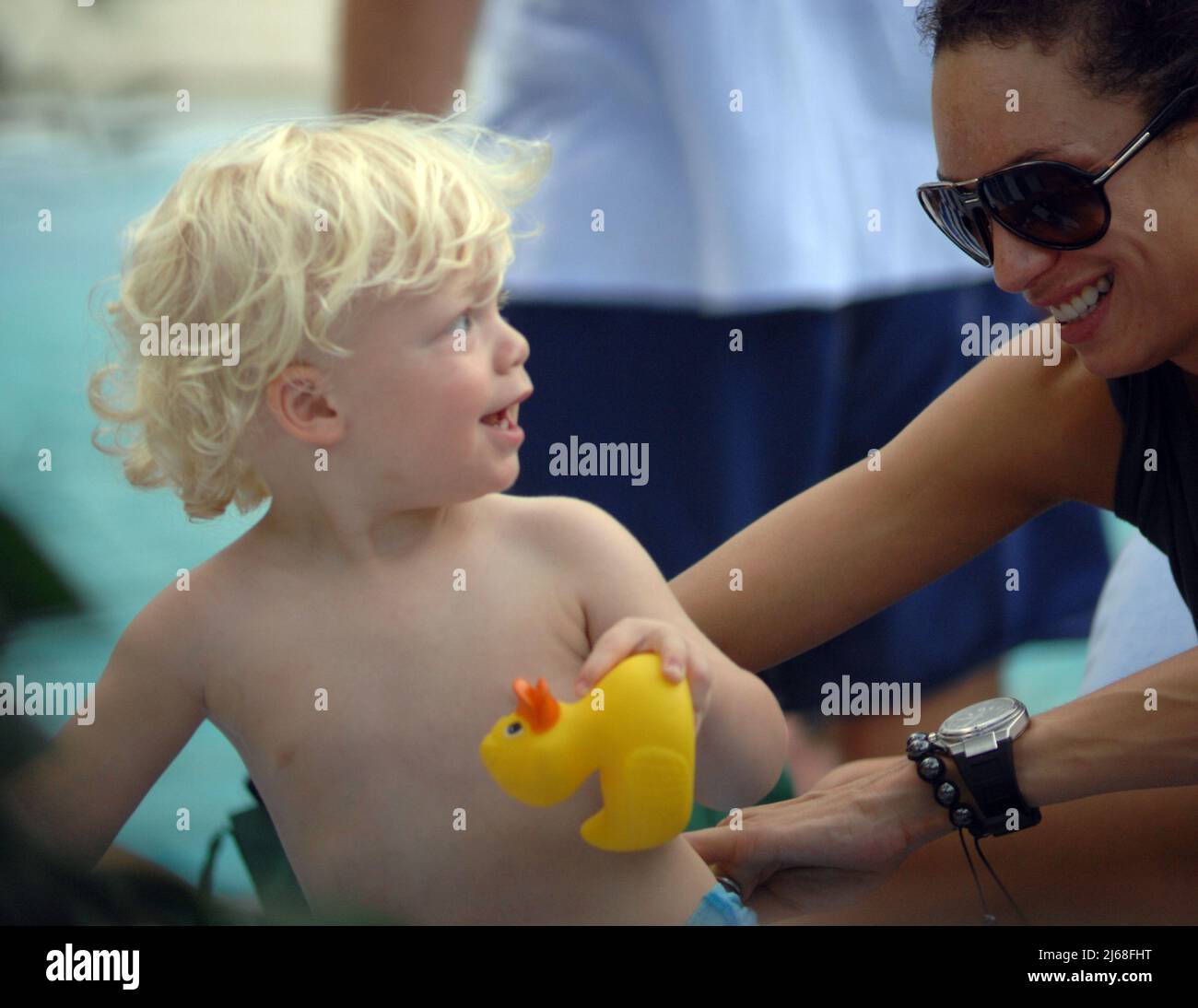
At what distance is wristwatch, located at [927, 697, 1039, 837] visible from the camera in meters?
1.21

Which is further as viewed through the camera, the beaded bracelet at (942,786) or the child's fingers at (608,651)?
the beaded bracelet at (942,786)

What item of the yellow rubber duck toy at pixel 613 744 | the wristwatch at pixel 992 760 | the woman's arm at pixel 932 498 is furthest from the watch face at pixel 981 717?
the yellow rubber duck toy at pixel 613 744

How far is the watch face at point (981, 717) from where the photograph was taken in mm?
1229

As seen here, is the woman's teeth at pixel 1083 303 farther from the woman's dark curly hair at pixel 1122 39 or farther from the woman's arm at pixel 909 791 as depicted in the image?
the woman's arm at pixel 909 791

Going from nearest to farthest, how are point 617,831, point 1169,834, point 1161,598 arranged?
point 617,831, point 1169,834, point 1161,598

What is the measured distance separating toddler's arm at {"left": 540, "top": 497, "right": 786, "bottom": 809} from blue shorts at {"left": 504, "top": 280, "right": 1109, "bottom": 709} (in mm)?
95

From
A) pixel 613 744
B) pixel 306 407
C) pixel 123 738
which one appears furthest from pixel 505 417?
pixel 123 738

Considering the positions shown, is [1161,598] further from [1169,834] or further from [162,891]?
[162,891]

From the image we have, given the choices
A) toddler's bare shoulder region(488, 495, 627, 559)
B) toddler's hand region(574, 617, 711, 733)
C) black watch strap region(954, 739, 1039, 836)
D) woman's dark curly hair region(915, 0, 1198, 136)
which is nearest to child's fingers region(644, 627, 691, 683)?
toddler's hand region(574, 617, 711, 733)

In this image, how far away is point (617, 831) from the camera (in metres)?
1.00

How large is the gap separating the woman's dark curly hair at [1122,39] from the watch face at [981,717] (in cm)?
50

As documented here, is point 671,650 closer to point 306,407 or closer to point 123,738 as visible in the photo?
point 306,407
